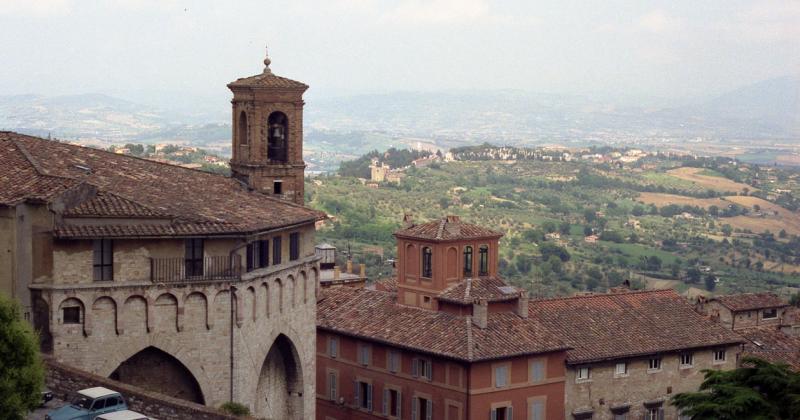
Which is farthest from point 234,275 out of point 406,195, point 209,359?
point 406,195

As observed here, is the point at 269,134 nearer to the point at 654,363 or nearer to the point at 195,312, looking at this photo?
the point at 195,312

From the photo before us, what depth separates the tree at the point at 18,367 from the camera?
2647 cm

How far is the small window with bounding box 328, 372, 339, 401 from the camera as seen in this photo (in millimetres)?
52938

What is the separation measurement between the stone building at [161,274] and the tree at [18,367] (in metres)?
5.27

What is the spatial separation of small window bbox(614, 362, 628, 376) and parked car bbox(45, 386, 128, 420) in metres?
27.2

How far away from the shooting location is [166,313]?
34844 millimetres

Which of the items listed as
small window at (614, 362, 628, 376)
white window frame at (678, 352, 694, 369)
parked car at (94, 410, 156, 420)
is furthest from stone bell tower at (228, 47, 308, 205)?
white window frame at (678, 352, 694, 369)

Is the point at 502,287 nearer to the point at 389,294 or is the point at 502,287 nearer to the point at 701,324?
the point at 389,294

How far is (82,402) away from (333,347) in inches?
1012

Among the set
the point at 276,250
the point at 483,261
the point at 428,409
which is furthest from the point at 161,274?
the point at 483,261

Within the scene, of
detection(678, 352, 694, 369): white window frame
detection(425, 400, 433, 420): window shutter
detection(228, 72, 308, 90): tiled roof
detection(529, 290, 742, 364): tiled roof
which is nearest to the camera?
detection(228, 72, 308, 90): tiled roof

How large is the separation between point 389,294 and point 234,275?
64.3 feet

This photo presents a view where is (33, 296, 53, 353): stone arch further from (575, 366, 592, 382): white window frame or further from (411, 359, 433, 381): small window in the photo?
(575, 366, 592, 382): white window frame

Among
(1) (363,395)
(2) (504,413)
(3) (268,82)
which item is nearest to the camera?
(3) (268,82)
